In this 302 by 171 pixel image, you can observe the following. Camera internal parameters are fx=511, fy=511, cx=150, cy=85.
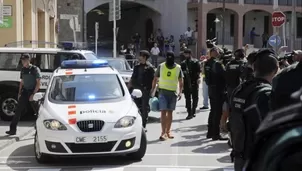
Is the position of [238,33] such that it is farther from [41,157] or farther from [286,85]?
[286,85]

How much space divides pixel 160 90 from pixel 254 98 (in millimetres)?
7137

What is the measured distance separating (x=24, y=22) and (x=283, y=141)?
22370mm

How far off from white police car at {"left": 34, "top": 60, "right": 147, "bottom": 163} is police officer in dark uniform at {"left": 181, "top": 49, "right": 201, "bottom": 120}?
4942mm

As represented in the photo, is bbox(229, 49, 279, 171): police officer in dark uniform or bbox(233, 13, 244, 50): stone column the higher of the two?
bbox(233, 13, 244, 50): stone column

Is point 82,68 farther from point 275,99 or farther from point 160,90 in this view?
point 275,99

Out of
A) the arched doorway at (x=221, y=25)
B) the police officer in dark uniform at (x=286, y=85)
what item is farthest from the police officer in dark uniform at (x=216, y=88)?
the arched doorway at (x=221, y=25)

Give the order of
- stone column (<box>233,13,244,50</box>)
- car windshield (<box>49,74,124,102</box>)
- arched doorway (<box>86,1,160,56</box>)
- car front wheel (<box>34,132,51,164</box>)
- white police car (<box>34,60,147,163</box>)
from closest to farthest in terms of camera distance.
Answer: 1. white police car (<box>34,60,147,163</box>)
2. car front wheel (<box>34,132,51,164</box>)
3. car windshield (<box>49,74,124,102</box>)
4. stone column (<box>233,13,244,50</box>)
5. arched doorway (<box>86,1,160,56</box>)

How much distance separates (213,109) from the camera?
34.8 ft

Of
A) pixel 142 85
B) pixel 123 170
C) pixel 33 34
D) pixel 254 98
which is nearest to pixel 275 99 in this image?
pixel 254 98

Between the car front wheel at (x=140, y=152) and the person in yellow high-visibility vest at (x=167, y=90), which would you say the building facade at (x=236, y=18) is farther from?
the car front wheel at (x=140, y=152)

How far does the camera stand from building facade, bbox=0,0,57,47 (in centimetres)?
1962

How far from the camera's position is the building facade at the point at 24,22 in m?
19.6

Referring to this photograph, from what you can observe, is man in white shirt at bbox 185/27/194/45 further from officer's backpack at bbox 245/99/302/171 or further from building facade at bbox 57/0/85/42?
officer's backpack at bbox 245/99/302/171

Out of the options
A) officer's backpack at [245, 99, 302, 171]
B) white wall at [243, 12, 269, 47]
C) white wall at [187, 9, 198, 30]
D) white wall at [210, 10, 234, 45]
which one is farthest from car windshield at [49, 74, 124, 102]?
white wall at [243, 12, 269, 47]
